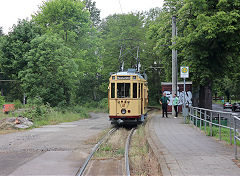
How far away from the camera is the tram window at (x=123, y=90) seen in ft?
58.7

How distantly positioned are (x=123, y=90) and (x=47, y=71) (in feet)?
38.3

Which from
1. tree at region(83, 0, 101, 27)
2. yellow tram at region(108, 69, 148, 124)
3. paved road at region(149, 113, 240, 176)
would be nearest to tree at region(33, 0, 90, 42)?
yellow tram at region(108, 69, 148, 124)

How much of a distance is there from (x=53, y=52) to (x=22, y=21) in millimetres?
9170

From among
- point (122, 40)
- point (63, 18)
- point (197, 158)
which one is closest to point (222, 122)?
point (197, 158)

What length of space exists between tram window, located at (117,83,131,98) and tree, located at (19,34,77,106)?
10995 millimetres

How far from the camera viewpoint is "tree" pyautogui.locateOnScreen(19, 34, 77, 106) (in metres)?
27.4

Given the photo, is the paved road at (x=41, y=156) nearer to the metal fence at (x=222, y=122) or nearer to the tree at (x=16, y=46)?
the metal fence at (x=222, y=122)

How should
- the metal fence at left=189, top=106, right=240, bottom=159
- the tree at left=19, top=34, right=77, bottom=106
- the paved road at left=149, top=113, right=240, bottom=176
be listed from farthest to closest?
the tree at left=19, top=34, right=77, bottom=106 < the metal fence at left=189, top=106, right=240, bottom=159 < the paved road at left=149, top=113, right=240, bottom=176

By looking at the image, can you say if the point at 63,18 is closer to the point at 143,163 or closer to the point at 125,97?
the point at 125,97

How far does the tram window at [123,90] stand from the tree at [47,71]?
36.1 ft

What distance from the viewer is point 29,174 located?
22.7ft

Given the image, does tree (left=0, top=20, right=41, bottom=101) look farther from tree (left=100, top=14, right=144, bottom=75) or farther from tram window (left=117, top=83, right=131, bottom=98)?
tram window (left=117, top=83, right=131, bottom=98)

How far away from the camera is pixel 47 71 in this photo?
27.6 meters

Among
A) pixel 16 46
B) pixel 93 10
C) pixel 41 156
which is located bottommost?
pixel 41 156
